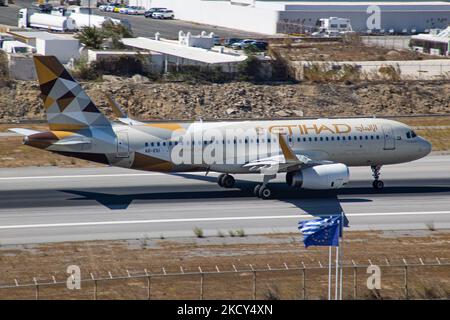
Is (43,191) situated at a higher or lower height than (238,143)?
lower

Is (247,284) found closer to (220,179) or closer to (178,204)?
(178,204)

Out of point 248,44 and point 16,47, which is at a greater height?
point 16,47

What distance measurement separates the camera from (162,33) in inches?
5832

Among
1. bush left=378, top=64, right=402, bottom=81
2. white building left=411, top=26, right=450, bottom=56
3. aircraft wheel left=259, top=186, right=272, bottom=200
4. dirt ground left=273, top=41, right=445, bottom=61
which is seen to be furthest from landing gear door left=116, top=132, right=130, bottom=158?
white building left=411, top=26, right=450, bottom=56

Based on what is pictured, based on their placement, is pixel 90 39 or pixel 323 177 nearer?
pixel 323 177

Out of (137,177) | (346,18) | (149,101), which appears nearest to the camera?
(137,177)

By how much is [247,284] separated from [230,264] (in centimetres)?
394

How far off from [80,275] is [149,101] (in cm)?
5077

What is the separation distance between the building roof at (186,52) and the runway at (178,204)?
3454 centimetres

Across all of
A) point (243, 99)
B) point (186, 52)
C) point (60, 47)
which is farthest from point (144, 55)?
point (243, 99)

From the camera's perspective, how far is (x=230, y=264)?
152 feet
